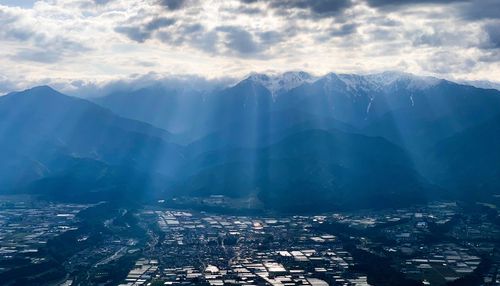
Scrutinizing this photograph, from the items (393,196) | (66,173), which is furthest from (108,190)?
(393,196)

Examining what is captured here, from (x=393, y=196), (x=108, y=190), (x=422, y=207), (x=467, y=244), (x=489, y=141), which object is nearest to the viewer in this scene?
(x=467, y=244)

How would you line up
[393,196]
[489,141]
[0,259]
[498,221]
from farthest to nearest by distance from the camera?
[489,141]
[393,196]
[498,221]
[0,259]

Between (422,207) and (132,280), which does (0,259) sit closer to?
(132,280)

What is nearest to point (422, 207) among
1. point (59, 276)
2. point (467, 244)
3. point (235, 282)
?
point (467, 244)

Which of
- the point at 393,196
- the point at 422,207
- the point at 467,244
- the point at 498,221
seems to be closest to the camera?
the point at 467,244

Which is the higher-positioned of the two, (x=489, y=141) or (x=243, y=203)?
(x=489, y=141)

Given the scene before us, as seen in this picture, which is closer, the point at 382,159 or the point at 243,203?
the point at 243,203

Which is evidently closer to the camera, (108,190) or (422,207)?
(422,207)

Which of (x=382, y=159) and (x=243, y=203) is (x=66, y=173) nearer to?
(x=243, y=203)

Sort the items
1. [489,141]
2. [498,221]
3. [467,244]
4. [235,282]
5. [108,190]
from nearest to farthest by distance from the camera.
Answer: [235,282]
[467,244]
[498,221]
[108,190]
[489,141]
